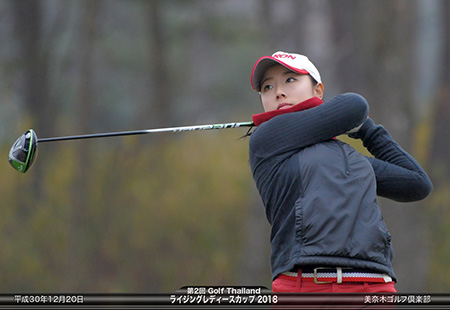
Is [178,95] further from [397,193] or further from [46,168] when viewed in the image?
[397,193]

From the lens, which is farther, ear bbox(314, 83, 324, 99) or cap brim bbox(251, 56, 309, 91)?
ear bbox(314, 83, 324, 99)

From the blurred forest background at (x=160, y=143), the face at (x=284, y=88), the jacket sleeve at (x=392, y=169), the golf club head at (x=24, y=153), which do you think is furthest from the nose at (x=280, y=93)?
the blurred forest background at (x=160, y=143)

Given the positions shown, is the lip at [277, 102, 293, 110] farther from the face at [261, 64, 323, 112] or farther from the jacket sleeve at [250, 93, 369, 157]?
the jacket sleeve at [250, 93, 369, 157]

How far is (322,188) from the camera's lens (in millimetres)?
2736

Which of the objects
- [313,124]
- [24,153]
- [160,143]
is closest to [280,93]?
[313,124]

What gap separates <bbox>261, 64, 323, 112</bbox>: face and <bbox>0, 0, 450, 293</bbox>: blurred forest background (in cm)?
567

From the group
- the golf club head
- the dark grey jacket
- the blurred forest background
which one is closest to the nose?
the dark grey jacket

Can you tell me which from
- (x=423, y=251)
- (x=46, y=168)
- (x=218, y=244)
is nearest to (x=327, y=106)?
(x=423, y=251)

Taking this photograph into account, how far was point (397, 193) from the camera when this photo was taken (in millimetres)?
3035

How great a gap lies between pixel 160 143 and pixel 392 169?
757 cm

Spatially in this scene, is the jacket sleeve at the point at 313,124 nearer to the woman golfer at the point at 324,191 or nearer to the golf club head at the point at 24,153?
the woman golfer at the point at 324,191

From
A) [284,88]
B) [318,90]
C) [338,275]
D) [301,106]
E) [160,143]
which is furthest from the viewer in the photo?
[160,143]

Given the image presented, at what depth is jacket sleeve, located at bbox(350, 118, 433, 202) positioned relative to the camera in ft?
9.86

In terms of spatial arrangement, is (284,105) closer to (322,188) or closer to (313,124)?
(313,124)
